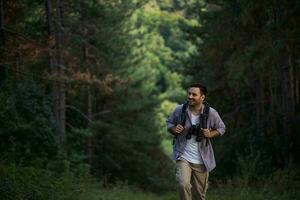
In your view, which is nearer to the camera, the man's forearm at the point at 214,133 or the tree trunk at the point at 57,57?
the man's forearm at the point at 214,133

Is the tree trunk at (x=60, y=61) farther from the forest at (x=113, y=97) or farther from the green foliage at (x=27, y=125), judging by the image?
the green foliage at (x=27, y=125)

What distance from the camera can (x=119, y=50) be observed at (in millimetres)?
35344

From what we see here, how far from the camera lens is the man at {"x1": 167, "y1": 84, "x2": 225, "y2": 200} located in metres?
9.83

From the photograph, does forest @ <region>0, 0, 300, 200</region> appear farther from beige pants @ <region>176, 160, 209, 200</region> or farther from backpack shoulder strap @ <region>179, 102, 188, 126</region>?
backpack shoulder strap @ <region>179, 102, 188, 126</region>

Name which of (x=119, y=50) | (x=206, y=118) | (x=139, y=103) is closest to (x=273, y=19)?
(x=206, y=118)

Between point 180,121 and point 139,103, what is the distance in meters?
28.8

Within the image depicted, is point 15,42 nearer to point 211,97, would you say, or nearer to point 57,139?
point 57,139

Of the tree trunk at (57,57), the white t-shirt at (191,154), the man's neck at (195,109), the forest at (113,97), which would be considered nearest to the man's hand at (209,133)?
the white t-shirt at (191,154)

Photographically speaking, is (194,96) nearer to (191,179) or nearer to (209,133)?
(209,133)

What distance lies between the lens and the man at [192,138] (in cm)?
983

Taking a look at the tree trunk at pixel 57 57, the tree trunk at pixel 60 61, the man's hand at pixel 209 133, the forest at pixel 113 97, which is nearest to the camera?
the man's hand at pixel 209 133

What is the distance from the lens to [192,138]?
9898mm

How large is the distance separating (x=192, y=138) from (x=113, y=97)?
27840 mm

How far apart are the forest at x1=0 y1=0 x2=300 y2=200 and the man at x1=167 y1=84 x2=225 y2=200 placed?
3135 millimetres
